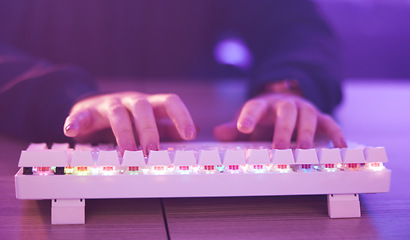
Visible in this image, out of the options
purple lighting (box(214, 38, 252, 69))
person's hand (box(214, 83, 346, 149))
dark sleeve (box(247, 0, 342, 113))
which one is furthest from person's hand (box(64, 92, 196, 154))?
purple lighting (box(214, 38, 252, 69))

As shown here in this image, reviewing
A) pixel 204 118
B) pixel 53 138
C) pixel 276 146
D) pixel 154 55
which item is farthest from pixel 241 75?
pixel 276 146

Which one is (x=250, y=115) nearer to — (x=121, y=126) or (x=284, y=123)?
(x=284, y=123)

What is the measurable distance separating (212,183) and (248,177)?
0.05m

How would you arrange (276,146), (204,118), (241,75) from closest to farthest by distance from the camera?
(276,146), (204,118), (241,75)

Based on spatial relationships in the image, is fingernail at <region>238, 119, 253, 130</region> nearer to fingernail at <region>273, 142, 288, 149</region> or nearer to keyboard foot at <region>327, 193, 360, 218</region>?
fingernail at <region>273, 142, 288, 149</region>

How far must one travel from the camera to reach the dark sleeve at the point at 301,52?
119 centimetres

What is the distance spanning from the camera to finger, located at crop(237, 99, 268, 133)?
701 millimetres

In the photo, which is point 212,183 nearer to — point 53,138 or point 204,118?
point 53,138

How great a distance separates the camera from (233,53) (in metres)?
2.15

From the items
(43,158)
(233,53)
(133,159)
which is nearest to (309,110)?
(133,159)

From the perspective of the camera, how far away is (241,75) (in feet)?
7.68

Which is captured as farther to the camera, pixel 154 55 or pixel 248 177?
pixel 154 55

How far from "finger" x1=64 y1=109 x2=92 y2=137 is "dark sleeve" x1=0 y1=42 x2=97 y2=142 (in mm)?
190

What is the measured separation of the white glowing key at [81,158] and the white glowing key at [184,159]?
0.11 m
